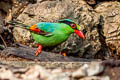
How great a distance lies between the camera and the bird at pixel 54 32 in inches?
202

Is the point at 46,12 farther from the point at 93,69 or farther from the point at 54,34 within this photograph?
the point at 93,69

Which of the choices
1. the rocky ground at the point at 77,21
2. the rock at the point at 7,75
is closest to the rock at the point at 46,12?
the rocky ground at the point at 77,21

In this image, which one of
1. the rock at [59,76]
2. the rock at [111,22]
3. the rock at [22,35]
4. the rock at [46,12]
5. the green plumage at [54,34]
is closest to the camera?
the rock at [59,76]

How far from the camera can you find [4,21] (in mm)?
6688

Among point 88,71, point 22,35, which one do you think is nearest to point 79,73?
point 88,71

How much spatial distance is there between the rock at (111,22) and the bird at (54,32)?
4.13 ft

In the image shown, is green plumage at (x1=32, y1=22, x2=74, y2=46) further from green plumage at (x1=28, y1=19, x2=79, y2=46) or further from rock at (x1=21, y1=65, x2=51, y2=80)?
rock at (x1=21, y1=65, x2=51, y2=80)

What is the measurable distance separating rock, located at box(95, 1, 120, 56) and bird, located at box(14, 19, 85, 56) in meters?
1.26

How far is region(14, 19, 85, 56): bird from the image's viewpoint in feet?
16.8

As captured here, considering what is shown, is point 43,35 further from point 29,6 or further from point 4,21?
point 4,21

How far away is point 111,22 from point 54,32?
5.59 feet

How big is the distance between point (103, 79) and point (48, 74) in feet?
1.85

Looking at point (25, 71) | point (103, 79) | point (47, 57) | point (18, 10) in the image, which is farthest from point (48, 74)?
point (18, 10)

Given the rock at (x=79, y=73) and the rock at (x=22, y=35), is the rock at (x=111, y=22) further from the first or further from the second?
the rock at (x=79, y=73)
